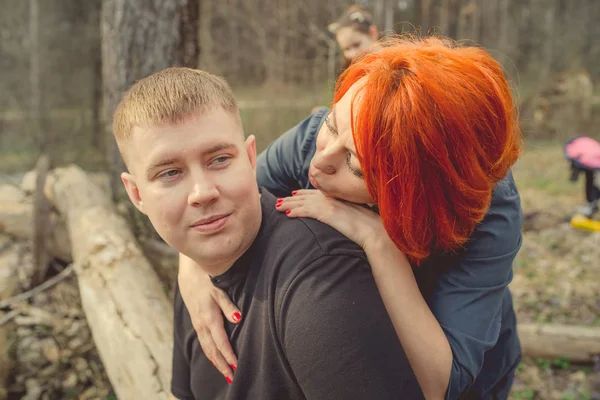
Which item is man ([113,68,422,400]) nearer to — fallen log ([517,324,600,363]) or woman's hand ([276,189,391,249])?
woman's hand ([276,189,391,249])

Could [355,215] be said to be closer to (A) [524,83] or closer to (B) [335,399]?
(B) [335,399]

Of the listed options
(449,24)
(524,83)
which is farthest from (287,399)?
(524,83)

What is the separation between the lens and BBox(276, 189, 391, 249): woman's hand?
1297 millimetres

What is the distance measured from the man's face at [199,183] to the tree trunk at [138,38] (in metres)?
2.25

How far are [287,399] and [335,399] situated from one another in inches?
7.5

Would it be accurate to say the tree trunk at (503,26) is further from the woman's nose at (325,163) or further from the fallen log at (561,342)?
the woman's nose at (325,163)

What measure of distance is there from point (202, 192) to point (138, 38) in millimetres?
2516

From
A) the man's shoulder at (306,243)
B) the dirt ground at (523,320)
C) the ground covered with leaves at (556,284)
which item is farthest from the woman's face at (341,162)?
the ground covered with leaves at (556,284)

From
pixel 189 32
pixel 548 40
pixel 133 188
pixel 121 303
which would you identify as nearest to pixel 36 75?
pixel 189 32

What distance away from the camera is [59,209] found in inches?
162


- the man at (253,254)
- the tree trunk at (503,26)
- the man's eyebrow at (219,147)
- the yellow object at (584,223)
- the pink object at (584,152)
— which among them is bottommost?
the yellow object at (584,223)

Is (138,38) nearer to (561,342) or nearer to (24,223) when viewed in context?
(24,223)

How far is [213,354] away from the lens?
1.41 meters

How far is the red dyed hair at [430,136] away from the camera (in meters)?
1.20
